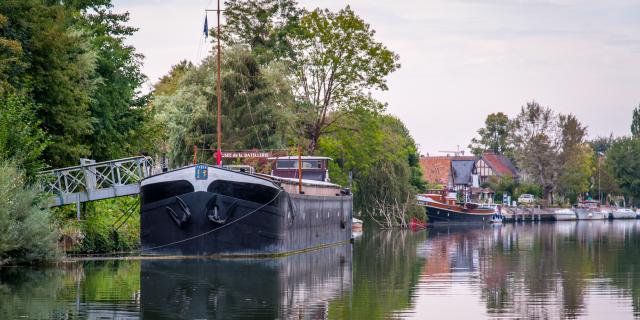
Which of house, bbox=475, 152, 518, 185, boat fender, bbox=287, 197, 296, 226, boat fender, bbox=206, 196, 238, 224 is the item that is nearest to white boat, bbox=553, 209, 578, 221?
house, bbox=475, 152, 518, 185

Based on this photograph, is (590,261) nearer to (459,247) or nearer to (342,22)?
(459,247)

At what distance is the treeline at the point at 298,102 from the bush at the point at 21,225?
2596 centimetres

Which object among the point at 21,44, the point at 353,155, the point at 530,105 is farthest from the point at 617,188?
the point at 21,44

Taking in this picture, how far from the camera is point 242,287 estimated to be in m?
30.0

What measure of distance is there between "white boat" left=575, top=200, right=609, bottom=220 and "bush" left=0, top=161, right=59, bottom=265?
372 feet

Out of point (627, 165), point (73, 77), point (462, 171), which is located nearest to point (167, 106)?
point (73, 77)

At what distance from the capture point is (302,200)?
1889 inches

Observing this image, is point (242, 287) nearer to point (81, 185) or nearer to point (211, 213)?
point (211, 213)

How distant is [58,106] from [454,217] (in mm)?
68912

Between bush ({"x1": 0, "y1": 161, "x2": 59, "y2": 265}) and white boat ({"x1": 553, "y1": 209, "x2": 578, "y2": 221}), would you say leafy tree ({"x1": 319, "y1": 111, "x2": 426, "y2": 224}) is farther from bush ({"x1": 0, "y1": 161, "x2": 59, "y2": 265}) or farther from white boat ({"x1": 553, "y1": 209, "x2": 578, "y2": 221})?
white boat ({"x1": 553, "y1": 209, "x2": 578, "y2": 221})

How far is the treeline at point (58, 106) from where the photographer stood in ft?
114

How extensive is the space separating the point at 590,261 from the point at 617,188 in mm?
127287

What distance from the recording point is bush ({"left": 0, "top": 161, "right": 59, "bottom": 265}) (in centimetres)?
3275

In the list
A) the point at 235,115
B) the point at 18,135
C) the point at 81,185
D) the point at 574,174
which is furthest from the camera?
the point at 574,174
